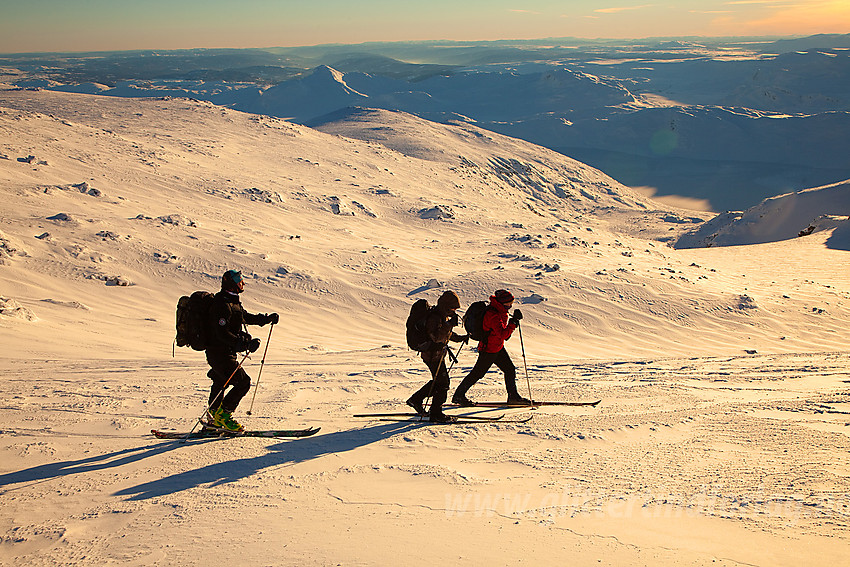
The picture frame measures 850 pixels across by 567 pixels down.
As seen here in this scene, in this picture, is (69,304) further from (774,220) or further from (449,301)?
(774,220)

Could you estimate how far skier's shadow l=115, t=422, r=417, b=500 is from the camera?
437 cm

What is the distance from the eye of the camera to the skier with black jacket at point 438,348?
18.4 ft

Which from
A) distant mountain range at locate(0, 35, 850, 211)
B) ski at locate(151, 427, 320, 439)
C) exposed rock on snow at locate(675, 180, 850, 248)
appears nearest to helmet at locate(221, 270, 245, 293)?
ski at locate(151, 427, 320, 439)

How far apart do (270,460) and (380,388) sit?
2.55m

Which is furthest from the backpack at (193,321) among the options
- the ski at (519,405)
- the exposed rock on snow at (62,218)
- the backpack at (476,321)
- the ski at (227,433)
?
the exposed rock on snow at (62,218)

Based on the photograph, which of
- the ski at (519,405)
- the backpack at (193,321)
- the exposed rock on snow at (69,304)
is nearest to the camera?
the backpack at (193,321)

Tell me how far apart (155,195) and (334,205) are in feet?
20.5

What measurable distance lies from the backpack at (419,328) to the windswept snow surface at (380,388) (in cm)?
85

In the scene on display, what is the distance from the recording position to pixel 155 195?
19.4 metres

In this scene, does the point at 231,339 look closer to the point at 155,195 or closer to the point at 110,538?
the point at 110,538

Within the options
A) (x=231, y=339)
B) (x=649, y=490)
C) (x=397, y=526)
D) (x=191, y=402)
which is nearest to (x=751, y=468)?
(x=649, y=490)

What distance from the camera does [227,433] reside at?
5.44 metres

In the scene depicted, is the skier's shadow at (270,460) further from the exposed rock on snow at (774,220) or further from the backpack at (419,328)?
the exposed rock on snow at (774,220)

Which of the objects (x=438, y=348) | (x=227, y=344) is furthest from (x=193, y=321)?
(x=438, y=348)
